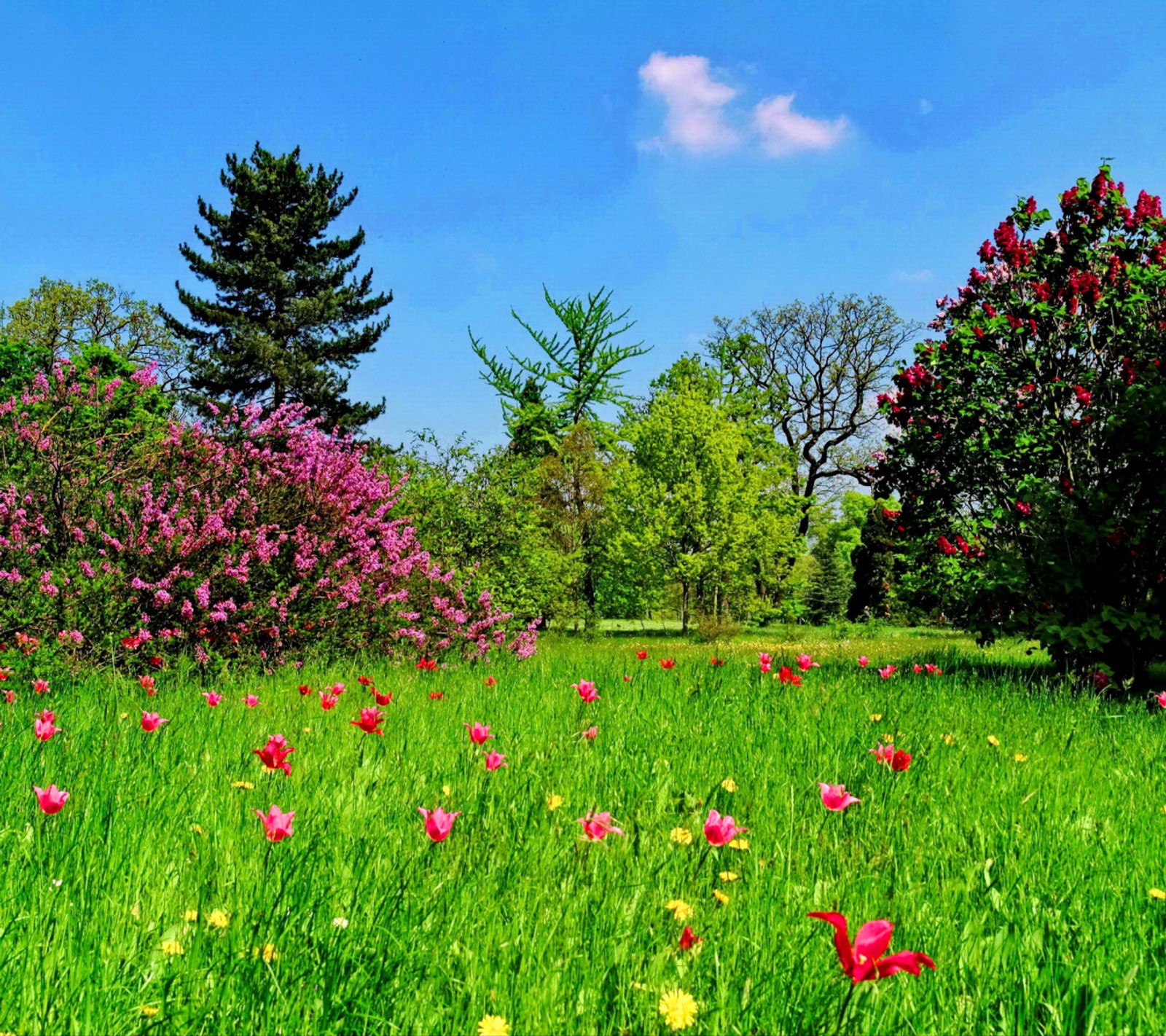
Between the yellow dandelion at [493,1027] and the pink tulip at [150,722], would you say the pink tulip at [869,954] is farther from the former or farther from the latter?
the pink tulip at [150,722]

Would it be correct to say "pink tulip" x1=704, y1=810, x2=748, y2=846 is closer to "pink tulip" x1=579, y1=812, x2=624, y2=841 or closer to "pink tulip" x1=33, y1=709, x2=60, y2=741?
"pink tulip" x1=579, y1=812, x2=624, y2=841

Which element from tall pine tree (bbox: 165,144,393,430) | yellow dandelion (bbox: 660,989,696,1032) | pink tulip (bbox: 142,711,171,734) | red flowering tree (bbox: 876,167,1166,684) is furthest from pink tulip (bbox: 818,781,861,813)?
tall pine tree (bbox: 165,144,393,430)

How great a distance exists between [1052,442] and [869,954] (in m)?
8.46

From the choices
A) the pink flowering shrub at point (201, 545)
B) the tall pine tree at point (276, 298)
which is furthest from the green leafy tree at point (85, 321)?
the pink flowering shrub at point (201, 545)

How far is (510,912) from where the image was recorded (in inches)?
78.0

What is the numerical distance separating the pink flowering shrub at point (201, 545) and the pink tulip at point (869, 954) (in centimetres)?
561

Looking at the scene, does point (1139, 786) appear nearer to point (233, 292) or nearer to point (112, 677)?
point (112, 677)

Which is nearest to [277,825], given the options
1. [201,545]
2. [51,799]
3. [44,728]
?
[51,799]

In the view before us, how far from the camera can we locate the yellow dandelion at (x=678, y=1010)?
4.68ft

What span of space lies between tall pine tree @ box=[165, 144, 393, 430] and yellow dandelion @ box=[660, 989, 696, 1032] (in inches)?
1231

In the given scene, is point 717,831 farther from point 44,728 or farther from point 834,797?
point 44,728

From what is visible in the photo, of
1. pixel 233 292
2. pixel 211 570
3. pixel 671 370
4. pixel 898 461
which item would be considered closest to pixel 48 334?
pixel 233 292

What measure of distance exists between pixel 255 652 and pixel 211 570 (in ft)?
2.75

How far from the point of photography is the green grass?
1590 millimetres
